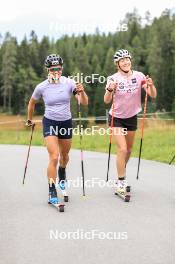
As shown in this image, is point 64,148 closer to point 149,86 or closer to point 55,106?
point 55,106

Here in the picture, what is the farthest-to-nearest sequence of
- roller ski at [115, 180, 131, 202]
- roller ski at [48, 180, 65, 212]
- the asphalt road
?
roller ski at [115, 180, 131, 202], roller ski at [48, 180, 65, 212], the asphalt road

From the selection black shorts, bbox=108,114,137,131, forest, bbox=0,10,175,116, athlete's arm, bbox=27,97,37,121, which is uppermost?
athlete's arm, bbox=27,97,37,121

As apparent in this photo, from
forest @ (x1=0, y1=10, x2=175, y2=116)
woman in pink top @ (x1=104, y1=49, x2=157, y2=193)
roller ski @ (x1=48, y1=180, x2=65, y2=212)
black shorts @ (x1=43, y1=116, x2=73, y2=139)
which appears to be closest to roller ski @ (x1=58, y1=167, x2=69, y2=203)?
roller ski @ (x1=48, y1=180, x2=65, y2=212)

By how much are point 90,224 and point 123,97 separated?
256 centimetres

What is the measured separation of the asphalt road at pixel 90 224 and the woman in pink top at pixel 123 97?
75 centimetres

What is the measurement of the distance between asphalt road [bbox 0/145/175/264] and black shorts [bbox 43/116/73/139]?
102cm

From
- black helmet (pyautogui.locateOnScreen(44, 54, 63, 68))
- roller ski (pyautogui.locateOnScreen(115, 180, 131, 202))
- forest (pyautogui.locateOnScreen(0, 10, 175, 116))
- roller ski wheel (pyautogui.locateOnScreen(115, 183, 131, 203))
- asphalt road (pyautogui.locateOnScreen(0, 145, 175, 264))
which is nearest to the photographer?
asphalt road (pyautogui.locateOnScreen(0, 145, 175, 264))

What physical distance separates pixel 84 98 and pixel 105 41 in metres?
137

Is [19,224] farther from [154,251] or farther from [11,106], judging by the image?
[11,106]

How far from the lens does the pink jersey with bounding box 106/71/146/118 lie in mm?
8844

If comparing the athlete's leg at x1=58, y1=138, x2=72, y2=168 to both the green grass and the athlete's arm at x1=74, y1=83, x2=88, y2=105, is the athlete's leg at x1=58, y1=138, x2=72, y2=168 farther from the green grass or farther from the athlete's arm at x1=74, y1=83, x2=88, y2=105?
the green grass

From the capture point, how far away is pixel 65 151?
8805 mm

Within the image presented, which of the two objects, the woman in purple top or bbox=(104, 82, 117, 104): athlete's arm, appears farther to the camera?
bbox=(104, 82, 117, 104): athlete's arm

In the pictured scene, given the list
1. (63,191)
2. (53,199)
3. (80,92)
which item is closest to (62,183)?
(63,191)
